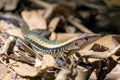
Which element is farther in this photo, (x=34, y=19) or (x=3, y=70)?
(x=34, y=19)

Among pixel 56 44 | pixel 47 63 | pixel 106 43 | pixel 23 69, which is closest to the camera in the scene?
pixel 47 63

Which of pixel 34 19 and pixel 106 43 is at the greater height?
pixel 106 43

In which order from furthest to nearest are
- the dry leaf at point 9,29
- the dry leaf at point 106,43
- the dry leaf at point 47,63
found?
1. the dry leaf at point 9,29
2. the dry leaf at point 106,43
3. the dry leaf at point 47,63

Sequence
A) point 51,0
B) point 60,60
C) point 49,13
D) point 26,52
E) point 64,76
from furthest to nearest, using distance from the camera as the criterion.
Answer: point 51,0
point 49,13
point 26,52
point 60,60
point 64,76

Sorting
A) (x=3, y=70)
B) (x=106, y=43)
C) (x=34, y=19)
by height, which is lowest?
(x=3, y=70)

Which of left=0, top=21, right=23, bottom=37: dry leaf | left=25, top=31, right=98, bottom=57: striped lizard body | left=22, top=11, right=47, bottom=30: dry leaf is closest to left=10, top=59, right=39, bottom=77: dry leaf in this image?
left=25, top=31, right=98, bottom=57: striped lizard body

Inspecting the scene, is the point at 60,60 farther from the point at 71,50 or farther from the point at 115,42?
the point at 115,42

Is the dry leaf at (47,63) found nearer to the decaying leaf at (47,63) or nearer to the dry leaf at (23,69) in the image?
the decaying leaf at (47,63)

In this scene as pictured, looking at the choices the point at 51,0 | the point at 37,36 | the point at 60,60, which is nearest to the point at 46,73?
the point at 60,60

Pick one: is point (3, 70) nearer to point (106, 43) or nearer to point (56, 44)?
point (56, 44)

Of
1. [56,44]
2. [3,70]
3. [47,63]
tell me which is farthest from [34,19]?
[47,63]

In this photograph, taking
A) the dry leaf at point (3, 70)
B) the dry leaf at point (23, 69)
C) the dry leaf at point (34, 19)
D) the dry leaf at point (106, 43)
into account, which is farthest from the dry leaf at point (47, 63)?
the dry leaf at point (34, 19)
